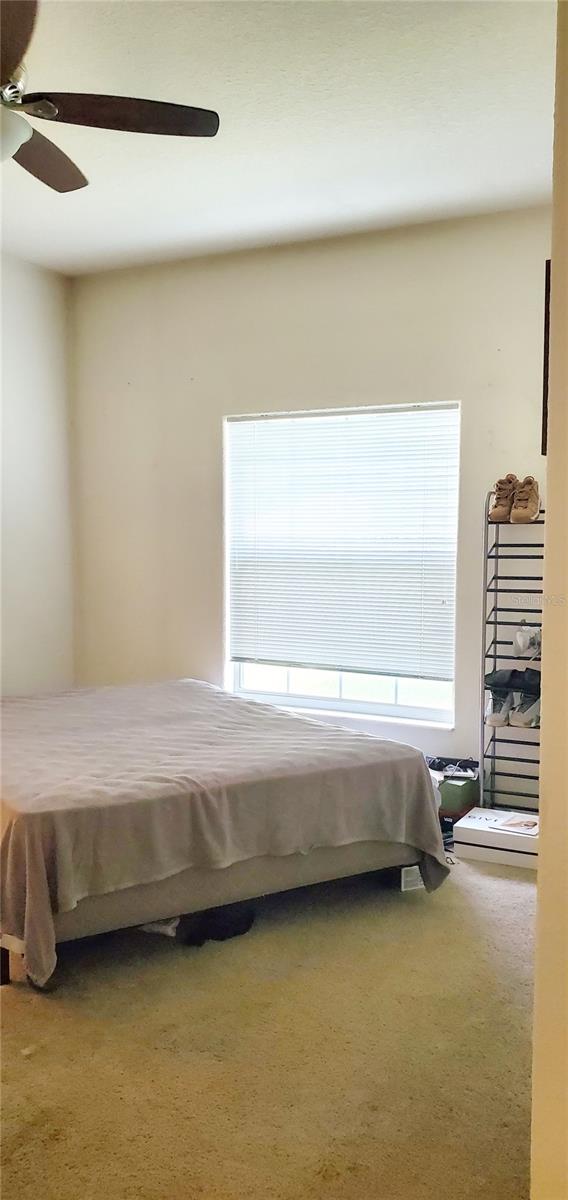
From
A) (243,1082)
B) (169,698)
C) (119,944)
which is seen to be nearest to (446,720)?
(169,698)

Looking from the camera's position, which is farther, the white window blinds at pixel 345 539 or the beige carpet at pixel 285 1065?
the white window blinds at pixel 345 539

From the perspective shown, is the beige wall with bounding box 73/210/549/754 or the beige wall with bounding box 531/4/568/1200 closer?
the beige wall with bounding box 531/4/568/1200

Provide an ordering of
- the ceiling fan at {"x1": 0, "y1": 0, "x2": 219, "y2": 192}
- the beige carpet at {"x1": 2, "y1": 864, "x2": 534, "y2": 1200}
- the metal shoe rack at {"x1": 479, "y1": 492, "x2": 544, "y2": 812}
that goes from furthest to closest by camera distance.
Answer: the metal shoe rack at {"x1": 479, "y1": 492, "x2": 544, "y2": 812} → the ceiling fan at {"x1": 0, "y1": 0, "x2": 219, "y2": 192} → the beige carpet at {"x1": 2, "y1": 864, "x2": 534, "y2": 1200}

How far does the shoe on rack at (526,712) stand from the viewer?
3.49 metres

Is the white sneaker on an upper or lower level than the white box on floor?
upper

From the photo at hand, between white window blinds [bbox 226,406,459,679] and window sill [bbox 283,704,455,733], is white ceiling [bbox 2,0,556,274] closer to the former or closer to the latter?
white window blinds [bbox 226,406,459,679]

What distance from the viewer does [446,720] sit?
4.11 meters

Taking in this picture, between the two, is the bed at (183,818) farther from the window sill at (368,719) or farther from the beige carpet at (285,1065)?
the window sill at (368,719)

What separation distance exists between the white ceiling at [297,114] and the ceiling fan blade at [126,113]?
36cm

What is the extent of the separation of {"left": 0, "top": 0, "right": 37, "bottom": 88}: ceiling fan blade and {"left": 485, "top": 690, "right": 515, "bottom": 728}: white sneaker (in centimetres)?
279

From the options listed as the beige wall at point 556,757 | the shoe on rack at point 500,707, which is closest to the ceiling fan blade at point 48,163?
the beige wall at point 556,757

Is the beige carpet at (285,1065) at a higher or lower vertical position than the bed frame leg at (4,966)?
lower

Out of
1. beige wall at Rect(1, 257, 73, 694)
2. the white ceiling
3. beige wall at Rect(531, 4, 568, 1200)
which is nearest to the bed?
beige wall at Rect(1, 257, 73, 694)

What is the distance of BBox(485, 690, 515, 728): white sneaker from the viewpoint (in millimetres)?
3551
